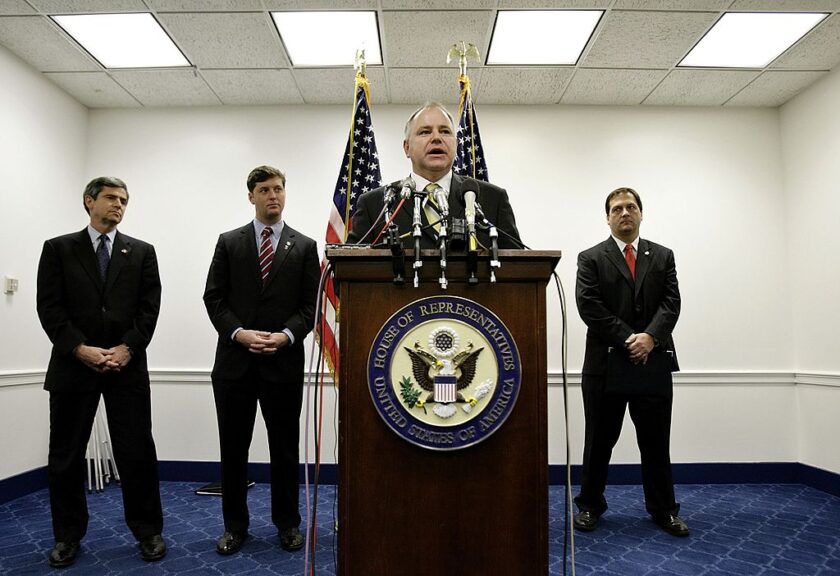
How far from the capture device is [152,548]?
2600mm

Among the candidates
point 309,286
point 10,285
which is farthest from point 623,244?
point 10,285

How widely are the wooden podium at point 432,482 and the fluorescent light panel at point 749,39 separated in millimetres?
3343

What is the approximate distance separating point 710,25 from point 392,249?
342cm

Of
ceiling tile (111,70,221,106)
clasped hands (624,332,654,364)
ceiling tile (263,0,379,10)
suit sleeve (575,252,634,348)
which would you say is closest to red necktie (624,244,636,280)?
suit sleeve (575,252,634,348)

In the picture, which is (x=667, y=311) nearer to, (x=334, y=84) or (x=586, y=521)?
(x=586, y=521)

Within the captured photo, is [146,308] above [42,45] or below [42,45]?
below

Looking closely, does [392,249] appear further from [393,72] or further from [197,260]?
[197,260]

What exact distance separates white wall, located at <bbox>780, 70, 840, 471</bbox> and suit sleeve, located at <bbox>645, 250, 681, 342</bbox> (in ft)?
5.76

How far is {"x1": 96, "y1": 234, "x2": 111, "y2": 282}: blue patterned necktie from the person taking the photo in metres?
2.74

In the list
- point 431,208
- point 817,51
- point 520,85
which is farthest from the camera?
point 520,85

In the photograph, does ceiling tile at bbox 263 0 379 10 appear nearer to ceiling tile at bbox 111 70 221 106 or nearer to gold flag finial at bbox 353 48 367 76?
gold flag finial at bbox 353 48 367 76

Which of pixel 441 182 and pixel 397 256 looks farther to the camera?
pixel 441 182

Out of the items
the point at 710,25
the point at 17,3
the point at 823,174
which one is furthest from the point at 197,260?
the point at 823,174

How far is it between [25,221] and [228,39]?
1.93m
